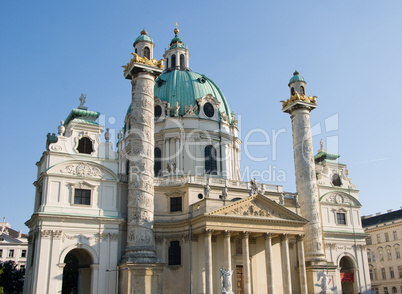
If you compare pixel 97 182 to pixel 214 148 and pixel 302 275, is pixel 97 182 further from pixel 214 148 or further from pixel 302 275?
pixel 302 275

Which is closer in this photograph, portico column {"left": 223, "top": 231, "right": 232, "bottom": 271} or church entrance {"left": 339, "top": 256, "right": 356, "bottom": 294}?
portico column {"left": 223, "top": 231, "right": 232, "bottom": 271}

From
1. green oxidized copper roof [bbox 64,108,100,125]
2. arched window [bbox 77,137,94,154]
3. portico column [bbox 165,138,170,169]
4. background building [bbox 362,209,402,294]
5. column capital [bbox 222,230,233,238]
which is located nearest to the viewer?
column capital [bbox 222,230,233,238]

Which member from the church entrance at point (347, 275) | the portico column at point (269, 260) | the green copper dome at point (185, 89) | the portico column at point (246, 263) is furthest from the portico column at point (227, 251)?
the green copper dome at point (185, 89)

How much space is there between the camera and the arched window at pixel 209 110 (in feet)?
174

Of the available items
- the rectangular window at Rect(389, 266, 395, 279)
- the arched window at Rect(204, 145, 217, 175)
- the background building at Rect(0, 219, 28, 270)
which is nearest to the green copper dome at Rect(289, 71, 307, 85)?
the arched window at Rect(204, 145, 217, 175)

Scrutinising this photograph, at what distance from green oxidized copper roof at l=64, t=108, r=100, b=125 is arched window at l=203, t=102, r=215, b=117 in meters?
15.7

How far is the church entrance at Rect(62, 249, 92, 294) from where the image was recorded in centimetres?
3931

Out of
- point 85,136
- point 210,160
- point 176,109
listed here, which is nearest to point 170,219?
point 85,136

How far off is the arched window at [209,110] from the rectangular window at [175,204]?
13.9 meters

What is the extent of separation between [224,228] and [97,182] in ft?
37.9

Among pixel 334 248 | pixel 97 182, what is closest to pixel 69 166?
pixel 97 182

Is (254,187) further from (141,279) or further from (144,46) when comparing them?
(144,46)

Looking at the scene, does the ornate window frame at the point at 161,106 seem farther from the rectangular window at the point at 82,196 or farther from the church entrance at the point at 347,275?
the church entrance at the point at 347,275

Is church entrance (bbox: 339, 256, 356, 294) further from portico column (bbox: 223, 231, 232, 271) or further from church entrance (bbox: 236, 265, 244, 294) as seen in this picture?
portico column (bbox: 223, 231, 232, 271)
